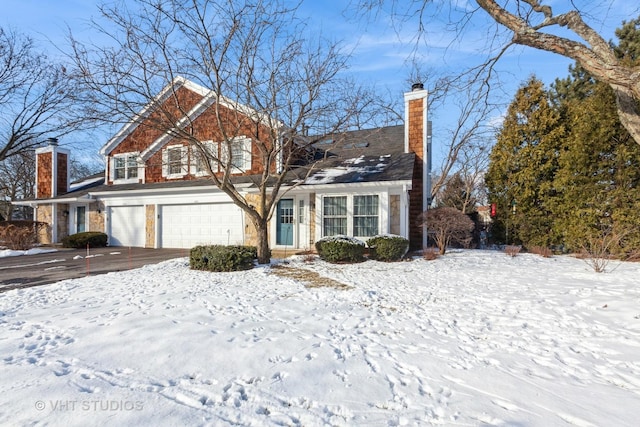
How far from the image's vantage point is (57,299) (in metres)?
5.88

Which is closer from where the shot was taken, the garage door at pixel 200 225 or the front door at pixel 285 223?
the front door at pixel 285 223

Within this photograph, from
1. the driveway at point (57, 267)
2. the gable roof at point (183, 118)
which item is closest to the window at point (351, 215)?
the gable roof at point (183, 118)

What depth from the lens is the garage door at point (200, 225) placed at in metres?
13.8

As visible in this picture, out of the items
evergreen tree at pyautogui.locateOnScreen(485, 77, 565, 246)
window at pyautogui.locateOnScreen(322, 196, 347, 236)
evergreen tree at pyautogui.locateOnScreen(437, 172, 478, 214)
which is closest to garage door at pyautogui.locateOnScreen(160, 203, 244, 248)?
window at pyautogui.locateOnScreen(322, 196, 347, 236)

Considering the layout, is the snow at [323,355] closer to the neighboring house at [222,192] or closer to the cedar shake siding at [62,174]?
the neighboring house at [222,192]

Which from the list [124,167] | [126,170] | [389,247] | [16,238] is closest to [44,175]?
[124,167]

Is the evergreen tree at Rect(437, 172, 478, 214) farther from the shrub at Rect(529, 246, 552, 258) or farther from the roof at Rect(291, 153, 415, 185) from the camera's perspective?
the roof at Rect(291, 153, 415, 185)

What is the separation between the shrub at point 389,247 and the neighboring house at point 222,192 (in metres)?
0.94

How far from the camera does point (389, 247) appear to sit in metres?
9.98

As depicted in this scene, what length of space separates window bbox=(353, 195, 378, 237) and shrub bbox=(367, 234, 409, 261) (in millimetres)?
1168

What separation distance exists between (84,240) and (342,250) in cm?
1263

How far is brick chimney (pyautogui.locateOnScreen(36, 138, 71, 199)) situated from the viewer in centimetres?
1797

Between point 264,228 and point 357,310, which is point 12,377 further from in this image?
point 264,228

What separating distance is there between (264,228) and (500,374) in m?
7.23
